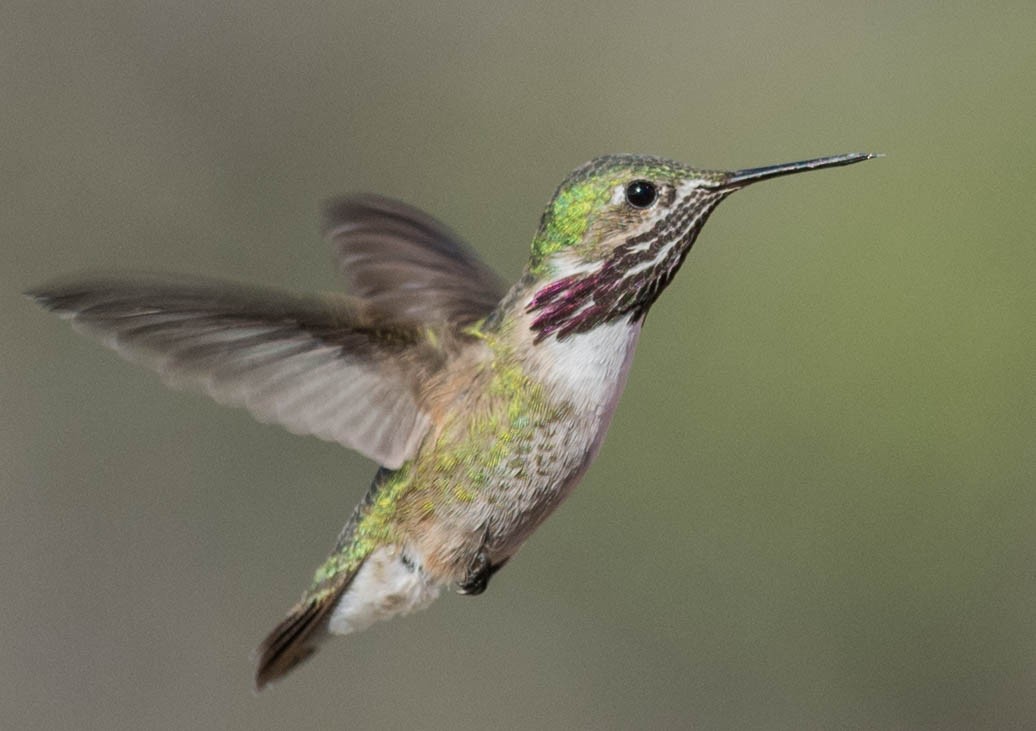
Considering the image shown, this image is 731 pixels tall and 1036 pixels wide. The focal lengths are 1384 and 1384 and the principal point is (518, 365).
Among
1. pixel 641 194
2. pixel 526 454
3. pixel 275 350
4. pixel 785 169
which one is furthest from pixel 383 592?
pixel 785 169

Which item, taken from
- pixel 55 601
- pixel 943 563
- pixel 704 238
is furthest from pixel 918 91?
pixel 55 601

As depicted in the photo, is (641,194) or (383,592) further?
(383,592)

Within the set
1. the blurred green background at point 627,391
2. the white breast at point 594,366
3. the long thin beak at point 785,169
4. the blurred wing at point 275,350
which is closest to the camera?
the long thin beak at point 785,169

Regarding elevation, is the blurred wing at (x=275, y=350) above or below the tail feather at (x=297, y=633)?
above

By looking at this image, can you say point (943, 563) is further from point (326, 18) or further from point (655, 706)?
point (326, 18)

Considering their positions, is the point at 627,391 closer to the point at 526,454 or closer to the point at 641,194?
the point at 526,454

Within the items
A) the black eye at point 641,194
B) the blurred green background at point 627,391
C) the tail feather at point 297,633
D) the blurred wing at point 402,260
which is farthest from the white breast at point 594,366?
the blurred green background at point 627,391

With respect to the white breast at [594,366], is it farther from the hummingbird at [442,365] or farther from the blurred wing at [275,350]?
the blurred wing at [275,350]

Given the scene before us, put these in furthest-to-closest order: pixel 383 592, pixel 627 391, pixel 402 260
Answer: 1. pixel 627 391
2. pixel 402 260
3. pixel 383 592

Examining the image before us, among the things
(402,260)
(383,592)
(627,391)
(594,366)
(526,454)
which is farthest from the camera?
(627,391)
